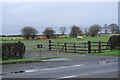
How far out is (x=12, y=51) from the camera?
15.6 metres

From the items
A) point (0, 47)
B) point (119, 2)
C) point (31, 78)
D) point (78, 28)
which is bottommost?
point (31, 78)

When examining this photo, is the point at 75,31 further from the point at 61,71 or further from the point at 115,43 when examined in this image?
the point at 61,71

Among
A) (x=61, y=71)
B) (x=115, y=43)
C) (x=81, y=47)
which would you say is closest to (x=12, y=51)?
(x=61, y=71)

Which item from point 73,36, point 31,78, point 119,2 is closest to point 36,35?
point 73,36

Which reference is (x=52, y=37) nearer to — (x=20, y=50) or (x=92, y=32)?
(x=92, y=32)

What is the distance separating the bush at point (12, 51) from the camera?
15.3 m

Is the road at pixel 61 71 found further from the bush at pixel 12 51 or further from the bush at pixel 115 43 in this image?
the bush at pixel 115 43

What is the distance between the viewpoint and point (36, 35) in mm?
28422

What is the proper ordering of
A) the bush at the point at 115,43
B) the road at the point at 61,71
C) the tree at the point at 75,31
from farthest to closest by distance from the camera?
the tree at the point at 75,31
the bush at the point at 115,43
the road at the point at 61,71

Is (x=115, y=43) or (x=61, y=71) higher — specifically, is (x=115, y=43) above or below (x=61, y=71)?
above

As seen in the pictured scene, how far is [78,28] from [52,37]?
7.31 meters

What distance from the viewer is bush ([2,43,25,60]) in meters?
15.3

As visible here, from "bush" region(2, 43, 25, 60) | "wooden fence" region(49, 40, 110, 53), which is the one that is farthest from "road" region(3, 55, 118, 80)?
"wooden fence" region(49, 40, 110, 53)

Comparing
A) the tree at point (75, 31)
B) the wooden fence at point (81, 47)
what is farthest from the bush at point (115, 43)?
the tree at point (75, 31)
